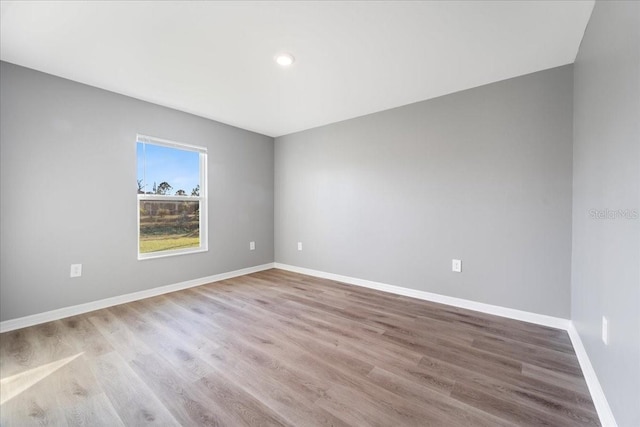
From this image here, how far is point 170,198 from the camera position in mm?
3270

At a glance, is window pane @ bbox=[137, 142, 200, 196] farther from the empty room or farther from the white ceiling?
the white ceiling

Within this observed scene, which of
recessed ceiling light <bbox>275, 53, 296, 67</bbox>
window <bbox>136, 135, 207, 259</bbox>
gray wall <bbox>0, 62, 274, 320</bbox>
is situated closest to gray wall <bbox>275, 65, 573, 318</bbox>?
recessed ceiling light <bbox>275, 53, 296, 67</bbox>

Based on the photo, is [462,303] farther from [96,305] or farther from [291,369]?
[96,305]

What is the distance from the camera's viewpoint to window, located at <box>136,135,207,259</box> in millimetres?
3021

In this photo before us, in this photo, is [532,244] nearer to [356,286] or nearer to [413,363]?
[413,363]

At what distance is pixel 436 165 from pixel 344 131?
54.0 inches

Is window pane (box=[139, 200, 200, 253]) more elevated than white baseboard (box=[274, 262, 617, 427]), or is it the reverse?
window pane (box=[139, 200, 200, 253])

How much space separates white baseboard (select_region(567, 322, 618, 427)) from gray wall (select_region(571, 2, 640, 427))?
5 cm

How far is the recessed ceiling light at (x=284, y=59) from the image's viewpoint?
2.07 m

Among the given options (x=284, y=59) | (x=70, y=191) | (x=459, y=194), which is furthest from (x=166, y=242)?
(x=459, y=194)

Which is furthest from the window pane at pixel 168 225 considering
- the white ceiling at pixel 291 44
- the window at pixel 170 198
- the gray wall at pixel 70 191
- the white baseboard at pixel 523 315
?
the white baseboard at pixel 523 315

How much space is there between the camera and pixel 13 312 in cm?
219

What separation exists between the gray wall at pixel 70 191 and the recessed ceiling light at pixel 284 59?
5.95 feet

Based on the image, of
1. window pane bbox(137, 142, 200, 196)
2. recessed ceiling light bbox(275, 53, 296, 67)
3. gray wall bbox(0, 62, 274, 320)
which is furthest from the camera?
window pane bbox(137, 142, 200, 196)
